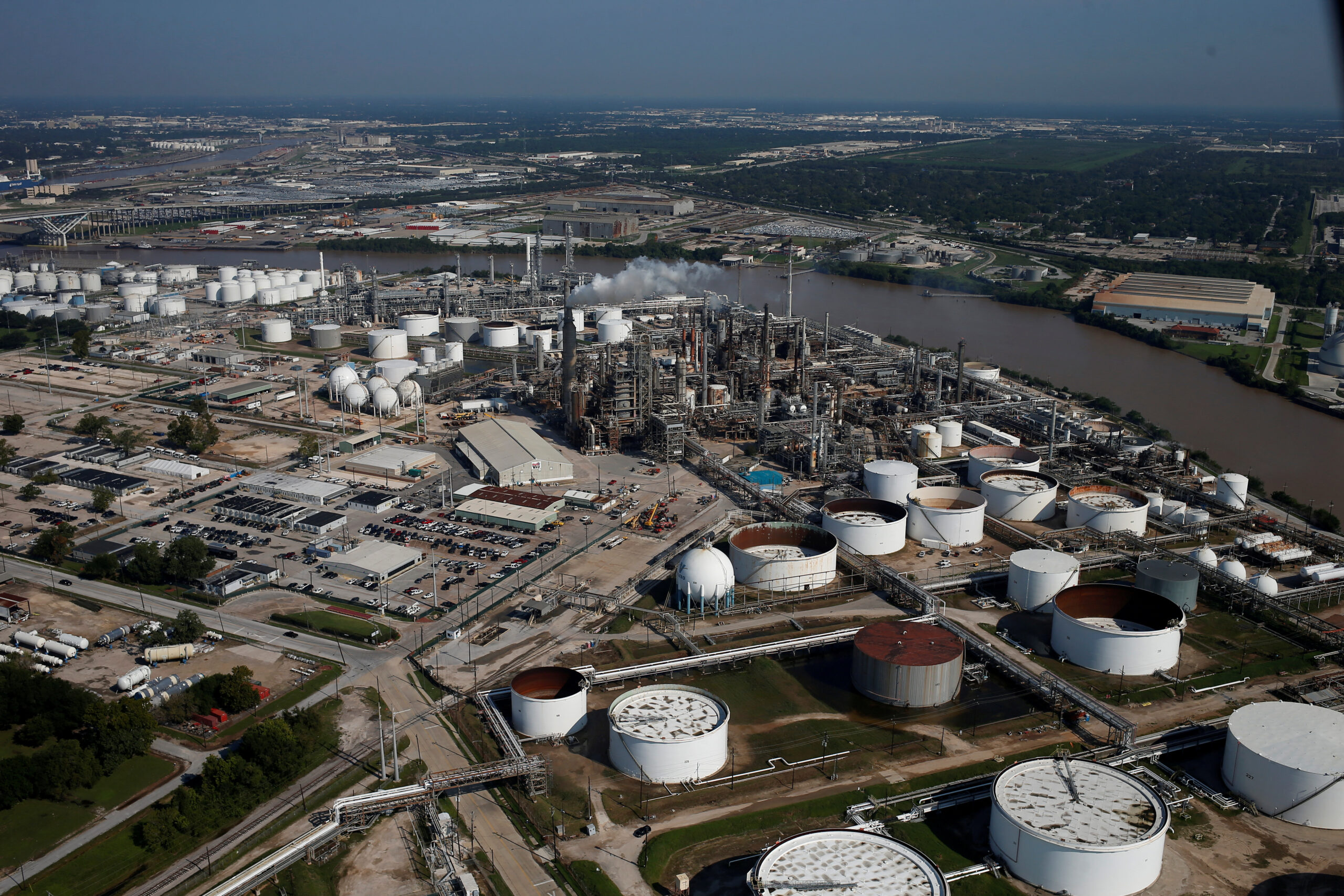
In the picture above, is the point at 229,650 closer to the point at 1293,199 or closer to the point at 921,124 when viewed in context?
the point at 1293,199

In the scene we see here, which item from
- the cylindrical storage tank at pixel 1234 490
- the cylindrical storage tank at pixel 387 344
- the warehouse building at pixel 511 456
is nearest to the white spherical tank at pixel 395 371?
the cylindrical storage tank at pixel 387 344

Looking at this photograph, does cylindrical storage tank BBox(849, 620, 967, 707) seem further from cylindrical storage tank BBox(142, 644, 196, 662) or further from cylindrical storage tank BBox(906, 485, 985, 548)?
cylindrical storage tank BBox(142, 644, 196, 662)

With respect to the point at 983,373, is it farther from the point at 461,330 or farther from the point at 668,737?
the point at 668,737

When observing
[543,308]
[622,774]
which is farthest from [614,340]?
[622,774]

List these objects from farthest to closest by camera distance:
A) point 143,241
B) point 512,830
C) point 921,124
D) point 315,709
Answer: point 921,124, point 143,241, point 315,709, point 512,830

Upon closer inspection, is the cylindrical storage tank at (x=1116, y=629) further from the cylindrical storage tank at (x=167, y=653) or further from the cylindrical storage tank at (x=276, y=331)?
the cylindrical storage tank at (x=276, y=331)

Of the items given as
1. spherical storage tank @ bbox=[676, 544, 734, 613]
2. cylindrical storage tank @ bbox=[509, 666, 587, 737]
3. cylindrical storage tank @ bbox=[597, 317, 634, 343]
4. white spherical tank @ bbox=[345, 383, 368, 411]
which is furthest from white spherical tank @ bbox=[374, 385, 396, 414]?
cylindrical storage tank @ bbox=[509, 666, 587, 737]

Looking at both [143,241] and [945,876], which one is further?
[143,241]
